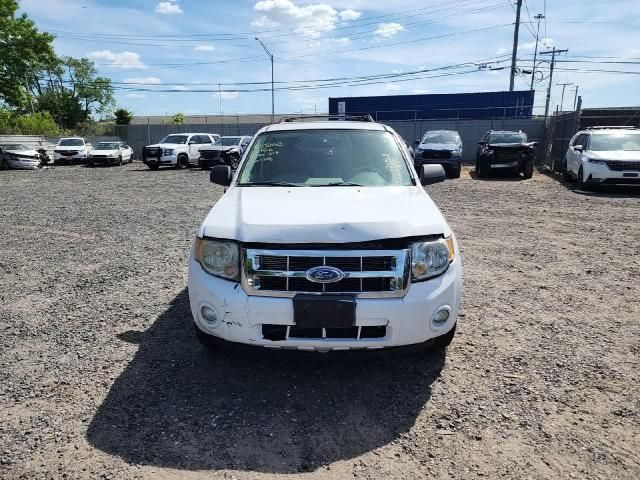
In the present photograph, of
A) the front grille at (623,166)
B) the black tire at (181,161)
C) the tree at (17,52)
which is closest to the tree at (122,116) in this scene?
the tree at (17,52)

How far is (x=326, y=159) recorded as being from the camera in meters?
4.30

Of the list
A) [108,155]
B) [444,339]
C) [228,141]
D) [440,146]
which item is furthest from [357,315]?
[108,155]

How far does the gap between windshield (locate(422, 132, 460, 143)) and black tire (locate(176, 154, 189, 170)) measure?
472 inches

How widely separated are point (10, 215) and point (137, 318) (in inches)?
313

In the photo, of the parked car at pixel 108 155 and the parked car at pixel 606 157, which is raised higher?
the parked car at pixel 606 157

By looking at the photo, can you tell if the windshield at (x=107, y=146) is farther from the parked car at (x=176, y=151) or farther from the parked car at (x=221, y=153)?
the parked car at (x=221, y=153)

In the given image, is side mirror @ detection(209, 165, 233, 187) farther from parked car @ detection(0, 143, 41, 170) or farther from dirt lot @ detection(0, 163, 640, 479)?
parked car @ detection(0, 143, 41, 170)

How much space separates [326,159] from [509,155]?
1433 cm

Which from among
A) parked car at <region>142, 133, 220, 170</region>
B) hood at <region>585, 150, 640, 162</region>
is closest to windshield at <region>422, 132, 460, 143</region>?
hood at <region>585, 150, 640, 162</region>

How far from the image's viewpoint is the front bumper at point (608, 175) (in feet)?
39.2

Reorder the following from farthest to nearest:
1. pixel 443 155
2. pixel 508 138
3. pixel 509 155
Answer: pixel 443 155, pixel 508 138, pixel 509 155

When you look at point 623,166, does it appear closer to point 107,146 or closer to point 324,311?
point 324,311

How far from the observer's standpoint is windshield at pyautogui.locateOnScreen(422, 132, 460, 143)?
18.8 metres

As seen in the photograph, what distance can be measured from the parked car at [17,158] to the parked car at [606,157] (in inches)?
995
